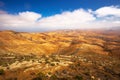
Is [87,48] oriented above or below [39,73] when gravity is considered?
below

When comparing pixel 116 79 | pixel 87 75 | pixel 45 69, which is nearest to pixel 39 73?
pixel 45 69

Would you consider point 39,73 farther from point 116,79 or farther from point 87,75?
point 116,79

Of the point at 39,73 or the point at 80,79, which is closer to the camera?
the point at 80,79

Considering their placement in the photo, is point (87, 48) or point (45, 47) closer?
point (87, 48)

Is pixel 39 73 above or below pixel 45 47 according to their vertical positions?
above

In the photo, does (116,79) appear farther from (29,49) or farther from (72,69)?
(29,49)

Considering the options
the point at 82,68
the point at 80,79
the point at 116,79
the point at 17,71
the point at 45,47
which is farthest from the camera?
the point at 45,47

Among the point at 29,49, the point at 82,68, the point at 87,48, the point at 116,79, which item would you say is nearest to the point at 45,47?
the point at 29,49

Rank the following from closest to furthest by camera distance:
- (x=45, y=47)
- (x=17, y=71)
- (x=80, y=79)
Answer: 1. (x=80, y=79)
2. (x=17, y=71)
3. (x=45, y=47)

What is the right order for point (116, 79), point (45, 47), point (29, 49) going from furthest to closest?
1. point (45, 47)
2. point (29, 49)
3. point (116, 79)

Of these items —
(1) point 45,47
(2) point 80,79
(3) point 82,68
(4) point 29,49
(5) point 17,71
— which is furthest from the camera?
(1) point 45,47
